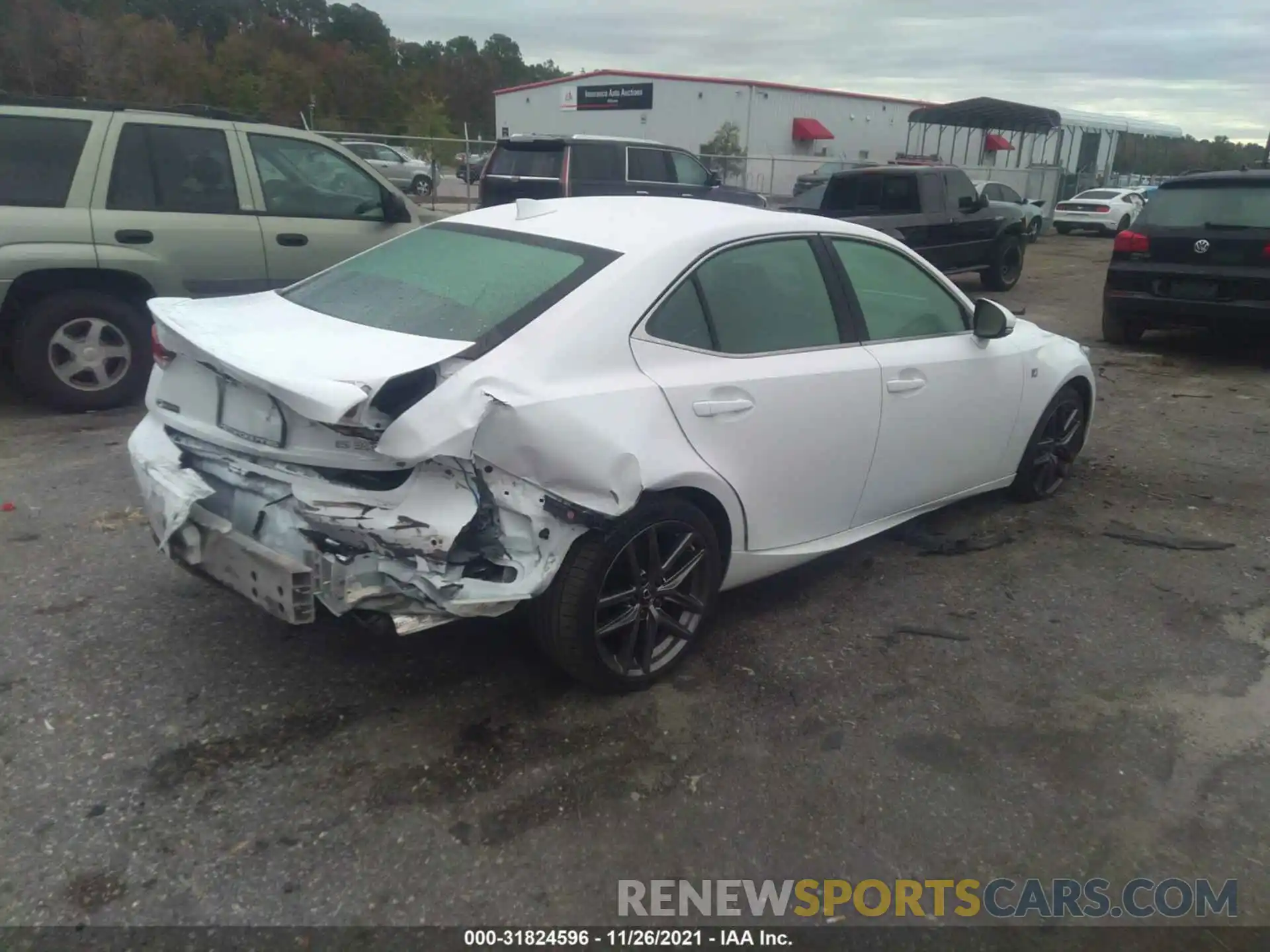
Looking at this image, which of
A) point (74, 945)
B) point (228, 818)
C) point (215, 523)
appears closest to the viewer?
point (74, 945)

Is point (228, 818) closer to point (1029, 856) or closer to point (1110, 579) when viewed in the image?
point (1029, 856)

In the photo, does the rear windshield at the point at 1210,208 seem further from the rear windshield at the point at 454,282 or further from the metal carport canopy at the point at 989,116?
the metal carport canopy at the point at 989,116

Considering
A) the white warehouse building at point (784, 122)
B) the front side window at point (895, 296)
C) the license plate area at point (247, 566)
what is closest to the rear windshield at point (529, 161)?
the front side window at point (895, 296)

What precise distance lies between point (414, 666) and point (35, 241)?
4.15m

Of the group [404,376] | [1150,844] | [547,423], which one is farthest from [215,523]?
[1150,844]

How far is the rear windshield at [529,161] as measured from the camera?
42.5ft

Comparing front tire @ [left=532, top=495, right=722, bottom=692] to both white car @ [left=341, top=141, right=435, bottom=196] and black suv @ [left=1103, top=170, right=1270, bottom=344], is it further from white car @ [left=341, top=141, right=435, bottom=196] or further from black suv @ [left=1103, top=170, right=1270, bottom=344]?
white car @ [left=341, top=141, right=435, bottom=196]

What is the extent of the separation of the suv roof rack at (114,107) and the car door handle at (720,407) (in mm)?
4737

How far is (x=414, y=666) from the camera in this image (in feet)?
11.4

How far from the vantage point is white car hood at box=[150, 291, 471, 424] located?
8.86 feet

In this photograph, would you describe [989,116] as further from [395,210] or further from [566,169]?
[395,210]

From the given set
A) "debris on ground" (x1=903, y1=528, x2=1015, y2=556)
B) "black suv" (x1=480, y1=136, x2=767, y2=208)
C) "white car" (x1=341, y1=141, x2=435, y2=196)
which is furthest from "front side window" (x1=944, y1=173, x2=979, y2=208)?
"white car" (x1=341, y1=141, x2=435, y2=196)

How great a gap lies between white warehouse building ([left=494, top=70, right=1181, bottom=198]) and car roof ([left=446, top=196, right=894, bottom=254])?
38.2 metres

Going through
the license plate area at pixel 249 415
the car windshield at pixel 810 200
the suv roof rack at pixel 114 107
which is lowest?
the license plate area at pixel 249 415
